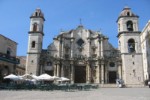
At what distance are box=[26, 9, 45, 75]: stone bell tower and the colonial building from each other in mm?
2720

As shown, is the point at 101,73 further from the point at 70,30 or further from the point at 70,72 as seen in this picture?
the point at 70,30

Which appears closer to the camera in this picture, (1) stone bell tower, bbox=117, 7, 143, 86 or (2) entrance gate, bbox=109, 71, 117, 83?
(1) stone bell tower, bbox=117, 7, 143, 86

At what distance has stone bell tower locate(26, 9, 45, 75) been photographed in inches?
1542

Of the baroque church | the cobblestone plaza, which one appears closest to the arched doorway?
the baroque church

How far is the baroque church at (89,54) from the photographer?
1542 inches

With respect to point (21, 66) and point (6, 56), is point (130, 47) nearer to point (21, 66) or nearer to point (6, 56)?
point (6, 56)

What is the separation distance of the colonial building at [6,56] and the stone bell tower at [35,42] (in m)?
2.72

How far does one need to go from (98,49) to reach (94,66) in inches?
127

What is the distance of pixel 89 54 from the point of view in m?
41.6

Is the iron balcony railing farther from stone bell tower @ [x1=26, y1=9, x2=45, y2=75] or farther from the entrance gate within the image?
the entrance gate

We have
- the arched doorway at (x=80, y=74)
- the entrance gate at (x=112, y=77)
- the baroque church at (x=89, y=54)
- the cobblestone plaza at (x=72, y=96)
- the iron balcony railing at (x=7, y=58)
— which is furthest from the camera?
the arched doorway at (x=80, y=74)

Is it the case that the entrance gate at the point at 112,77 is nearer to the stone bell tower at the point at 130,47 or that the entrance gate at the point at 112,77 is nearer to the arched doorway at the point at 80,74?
the stone bell tower at the point at 130,47

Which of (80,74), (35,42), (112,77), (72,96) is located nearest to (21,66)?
(35,42)

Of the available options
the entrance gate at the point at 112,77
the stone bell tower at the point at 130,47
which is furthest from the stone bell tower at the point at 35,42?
the stone bell tower at the point at 130,47
